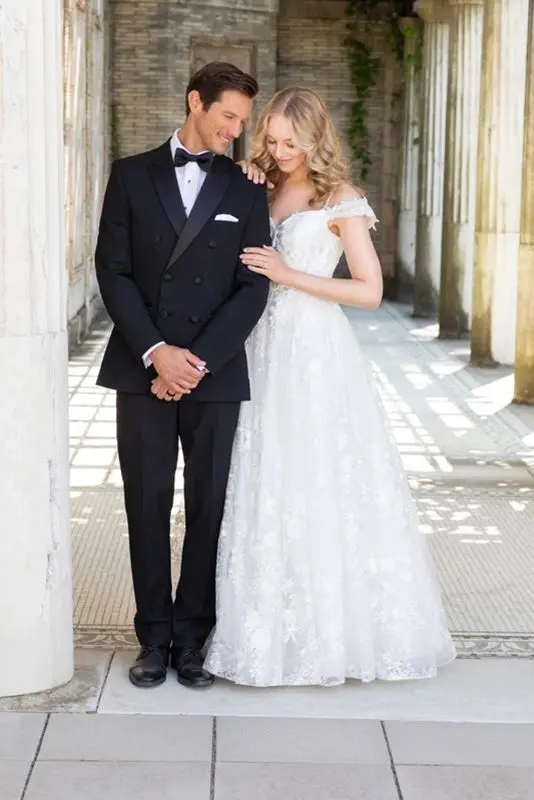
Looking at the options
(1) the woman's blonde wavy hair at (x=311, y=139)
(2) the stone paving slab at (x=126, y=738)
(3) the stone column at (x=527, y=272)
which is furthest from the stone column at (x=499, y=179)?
(2) the stone paving slab at (x=126, y=738)

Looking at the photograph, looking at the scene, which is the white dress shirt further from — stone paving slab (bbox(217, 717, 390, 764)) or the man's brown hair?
stone paving slab (bbox(217, 717, 390, 764))

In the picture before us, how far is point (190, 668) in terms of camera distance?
168 inches

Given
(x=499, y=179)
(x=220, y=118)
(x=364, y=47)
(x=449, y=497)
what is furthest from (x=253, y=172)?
(x=364, y=47)

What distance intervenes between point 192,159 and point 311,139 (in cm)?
35

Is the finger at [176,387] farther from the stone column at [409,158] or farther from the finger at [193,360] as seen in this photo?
the stone column at [409,158]

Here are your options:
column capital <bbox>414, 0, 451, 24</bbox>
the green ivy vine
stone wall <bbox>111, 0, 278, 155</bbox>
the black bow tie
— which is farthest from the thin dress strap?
the green ivy vine

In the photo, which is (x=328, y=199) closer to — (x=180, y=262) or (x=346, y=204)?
(x=346, y=204)

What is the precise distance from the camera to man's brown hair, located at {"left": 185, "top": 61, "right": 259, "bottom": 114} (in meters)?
3.99

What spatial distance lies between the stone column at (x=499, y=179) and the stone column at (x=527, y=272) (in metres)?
2.07

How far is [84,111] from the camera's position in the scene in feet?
49.9

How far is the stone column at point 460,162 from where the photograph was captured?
14.5 metres

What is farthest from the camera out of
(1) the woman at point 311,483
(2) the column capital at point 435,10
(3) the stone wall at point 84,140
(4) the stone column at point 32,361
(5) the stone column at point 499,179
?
→ (2) the column capital at point 435,10

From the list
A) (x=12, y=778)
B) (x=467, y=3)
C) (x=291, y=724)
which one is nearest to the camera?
(x=12, y=778)

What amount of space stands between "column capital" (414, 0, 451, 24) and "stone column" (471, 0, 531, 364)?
455 cm
